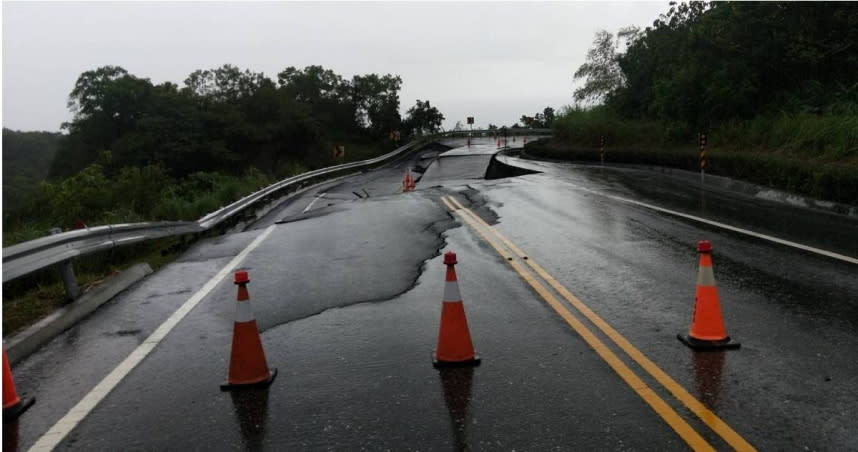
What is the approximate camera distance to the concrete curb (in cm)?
583

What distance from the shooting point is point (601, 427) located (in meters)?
4.00

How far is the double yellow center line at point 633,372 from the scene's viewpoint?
3.84m

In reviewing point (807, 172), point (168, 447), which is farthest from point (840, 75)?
point (168, 447)

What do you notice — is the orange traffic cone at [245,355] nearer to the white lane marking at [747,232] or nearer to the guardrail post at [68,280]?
the guardrail post at [68,280]

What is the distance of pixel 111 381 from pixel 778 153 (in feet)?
56.7

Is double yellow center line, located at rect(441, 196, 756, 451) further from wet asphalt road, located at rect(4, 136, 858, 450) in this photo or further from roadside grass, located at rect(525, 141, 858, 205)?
roadside grass, located at rect(525, 141, 858, 205)

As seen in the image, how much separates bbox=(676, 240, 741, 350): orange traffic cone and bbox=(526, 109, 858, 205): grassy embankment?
28.8 feet

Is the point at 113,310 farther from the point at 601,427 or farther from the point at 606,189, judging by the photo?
the point at 606,189

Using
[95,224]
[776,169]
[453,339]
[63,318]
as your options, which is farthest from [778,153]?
[63,318]

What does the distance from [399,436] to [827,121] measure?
16.8 meters

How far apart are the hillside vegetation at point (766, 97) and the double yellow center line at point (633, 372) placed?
8210 mm

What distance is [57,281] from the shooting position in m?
8.76

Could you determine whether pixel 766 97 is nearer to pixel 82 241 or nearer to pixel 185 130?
pixel 82 241

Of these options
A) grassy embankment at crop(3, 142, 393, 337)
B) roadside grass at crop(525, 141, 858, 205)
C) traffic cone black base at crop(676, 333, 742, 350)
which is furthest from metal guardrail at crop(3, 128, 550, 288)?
roadside grass at crop(525, 141, 858, 205)
